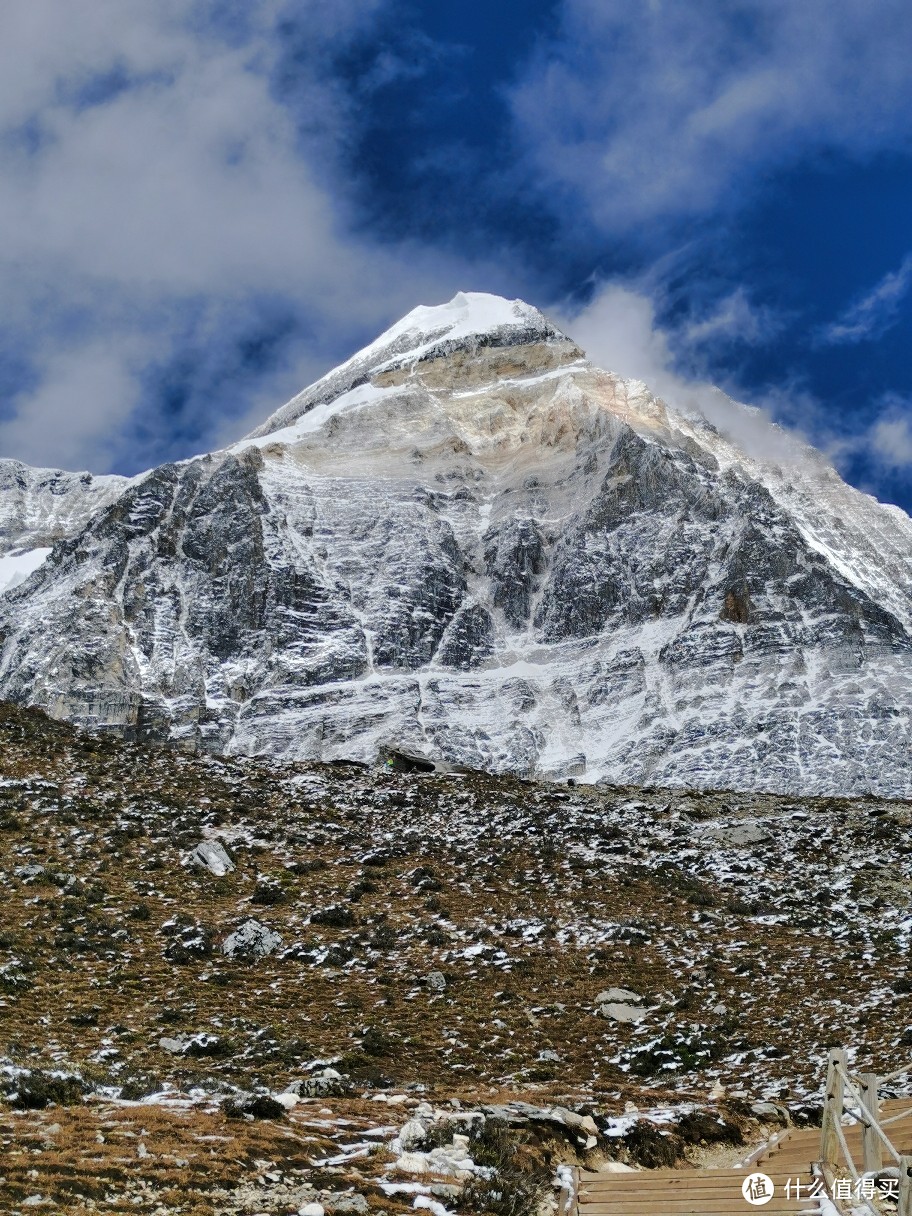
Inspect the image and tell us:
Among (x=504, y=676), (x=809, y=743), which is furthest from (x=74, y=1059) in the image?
(x=504, y=676)

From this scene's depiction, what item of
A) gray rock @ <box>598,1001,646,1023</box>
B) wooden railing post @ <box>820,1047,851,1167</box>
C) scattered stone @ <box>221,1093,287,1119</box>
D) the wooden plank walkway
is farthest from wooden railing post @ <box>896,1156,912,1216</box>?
gray rock @ <box>598,1001,646,1023</box>

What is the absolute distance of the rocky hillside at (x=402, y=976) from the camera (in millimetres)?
13359

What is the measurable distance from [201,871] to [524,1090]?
685 inches

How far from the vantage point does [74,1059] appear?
1922 cm

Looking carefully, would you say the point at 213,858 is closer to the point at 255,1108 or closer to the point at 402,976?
the point at 402,976

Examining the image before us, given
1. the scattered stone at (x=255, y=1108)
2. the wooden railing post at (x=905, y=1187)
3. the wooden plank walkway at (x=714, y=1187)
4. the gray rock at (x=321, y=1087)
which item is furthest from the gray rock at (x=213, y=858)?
the wooden railing post at (x=905, y=1187)

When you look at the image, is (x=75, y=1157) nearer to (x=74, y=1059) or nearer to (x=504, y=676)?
(x=74, y=1059)

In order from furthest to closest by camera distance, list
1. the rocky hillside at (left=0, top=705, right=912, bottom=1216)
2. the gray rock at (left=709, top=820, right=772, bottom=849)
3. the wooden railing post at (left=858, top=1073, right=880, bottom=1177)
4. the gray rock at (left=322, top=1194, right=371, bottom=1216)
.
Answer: the gray rock at (left=709, top=820, right=772, bottom=849) < the rocky hillside at (left=0, top=705, right=912, bottom=1216) < the gray rock at (left=322, top=1194, right=371, bottom=1216) < the wooden railing post at (left=858, top=1073, right=880, bottom=1177)

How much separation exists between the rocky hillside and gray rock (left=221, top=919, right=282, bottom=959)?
0.10 metres

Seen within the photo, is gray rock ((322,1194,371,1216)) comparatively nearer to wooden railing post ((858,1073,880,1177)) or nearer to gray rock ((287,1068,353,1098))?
wooden railing post ((858,1073,880,1177))

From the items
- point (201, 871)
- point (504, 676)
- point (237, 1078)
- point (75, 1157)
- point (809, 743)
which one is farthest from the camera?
point (504, 676)

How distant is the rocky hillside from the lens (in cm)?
1336

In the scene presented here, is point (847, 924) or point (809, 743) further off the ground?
point (809, 743)

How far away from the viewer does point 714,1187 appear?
1099cm
